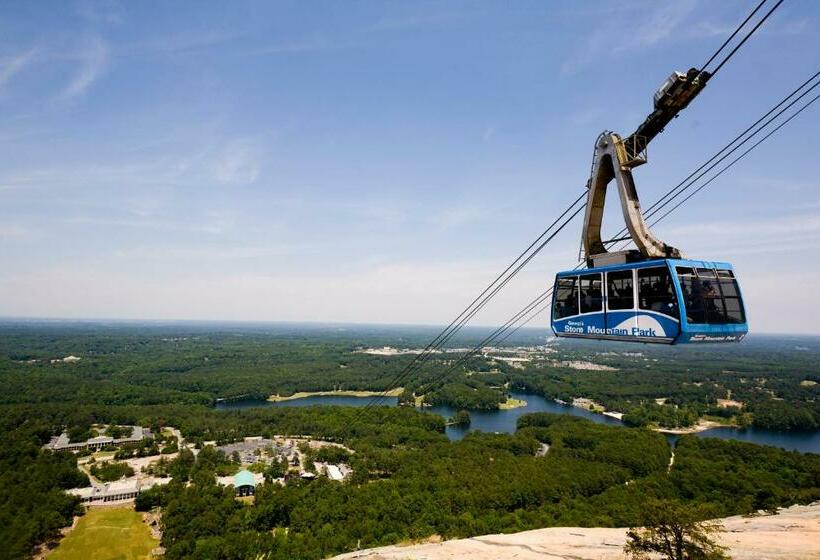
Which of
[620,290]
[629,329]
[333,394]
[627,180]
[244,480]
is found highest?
[627,180]

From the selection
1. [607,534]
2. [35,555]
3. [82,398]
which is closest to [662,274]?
[607,534]

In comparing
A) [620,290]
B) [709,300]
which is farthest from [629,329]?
[709,300]

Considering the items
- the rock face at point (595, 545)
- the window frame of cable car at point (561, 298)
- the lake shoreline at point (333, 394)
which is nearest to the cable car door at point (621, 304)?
the window frame of cable car at point (561, 298)

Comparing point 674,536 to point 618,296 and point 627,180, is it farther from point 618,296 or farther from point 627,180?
point 627,180

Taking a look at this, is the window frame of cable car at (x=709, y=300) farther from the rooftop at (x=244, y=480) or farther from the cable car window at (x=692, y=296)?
the rooftop at (x=244, y=480)

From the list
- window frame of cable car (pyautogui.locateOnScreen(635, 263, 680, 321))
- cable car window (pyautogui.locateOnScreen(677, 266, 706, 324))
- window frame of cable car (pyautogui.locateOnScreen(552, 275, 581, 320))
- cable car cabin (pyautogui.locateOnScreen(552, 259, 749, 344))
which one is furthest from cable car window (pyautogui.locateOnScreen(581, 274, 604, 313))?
cable car window (pyautogui.locateOnScreen(677, 266, 706, 324))

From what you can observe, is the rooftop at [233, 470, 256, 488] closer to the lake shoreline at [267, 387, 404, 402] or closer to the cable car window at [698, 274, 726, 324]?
the cable car window at [698, 274, 726, 324]

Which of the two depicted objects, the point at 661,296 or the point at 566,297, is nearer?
the point at 661,296
